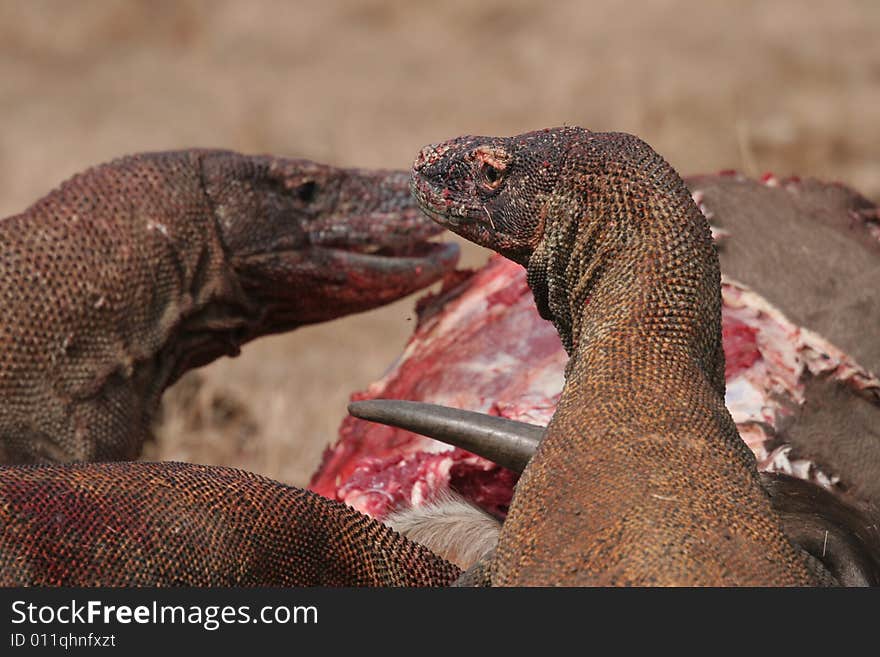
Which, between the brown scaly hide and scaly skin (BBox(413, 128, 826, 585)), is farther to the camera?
the brown scaly hide

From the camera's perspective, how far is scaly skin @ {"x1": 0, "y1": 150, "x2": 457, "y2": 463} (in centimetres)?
469

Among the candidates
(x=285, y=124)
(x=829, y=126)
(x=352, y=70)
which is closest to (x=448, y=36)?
(x=352, y=70)

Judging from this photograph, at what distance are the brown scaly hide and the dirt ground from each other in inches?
181

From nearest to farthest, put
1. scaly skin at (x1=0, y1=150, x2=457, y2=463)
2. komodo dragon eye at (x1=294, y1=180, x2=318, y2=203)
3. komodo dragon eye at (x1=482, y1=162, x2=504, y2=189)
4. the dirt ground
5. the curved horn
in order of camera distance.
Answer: komodo dragon eye at (x1=482, y1=162, x2=504, y2=189) → the curved horn → scaly skin at (x1=0, y1=150, x2=457, y2=463) → komodo dragon eye at (x1=294, y1=180, x2=318, y2=203) → the dirt ground

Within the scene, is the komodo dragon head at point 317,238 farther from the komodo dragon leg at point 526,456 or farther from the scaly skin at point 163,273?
the komodo dragon leg at point 526,456

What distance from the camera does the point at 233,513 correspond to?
338cm

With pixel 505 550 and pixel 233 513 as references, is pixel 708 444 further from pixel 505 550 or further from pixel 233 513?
pixel 233 513

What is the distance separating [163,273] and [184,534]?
1787 mm

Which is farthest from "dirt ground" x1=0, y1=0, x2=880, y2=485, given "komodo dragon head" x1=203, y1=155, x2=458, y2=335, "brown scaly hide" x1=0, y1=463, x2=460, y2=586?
"brown scaly hide" x1=0, y1=463, x2=460, y2=586

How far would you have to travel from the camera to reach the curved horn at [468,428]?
359 centimetres

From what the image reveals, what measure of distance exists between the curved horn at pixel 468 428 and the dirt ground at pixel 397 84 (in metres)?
4.41

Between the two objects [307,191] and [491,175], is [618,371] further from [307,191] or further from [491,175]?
[307,191]

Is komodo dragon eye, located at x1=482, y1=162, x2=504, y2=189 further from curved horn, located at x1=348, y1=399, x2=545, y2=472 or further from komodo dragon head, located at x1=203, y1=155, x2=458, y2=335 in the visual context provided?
komodo dragon head, located at x1=203, y1=155, x2=458, y2=335

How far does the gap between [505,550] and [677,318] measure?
574mm
